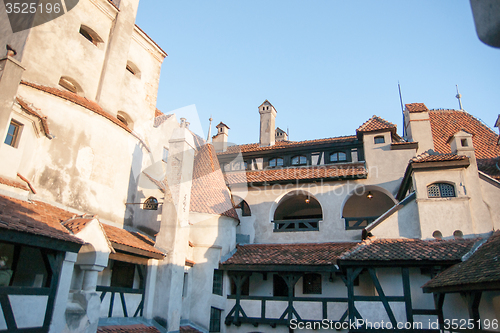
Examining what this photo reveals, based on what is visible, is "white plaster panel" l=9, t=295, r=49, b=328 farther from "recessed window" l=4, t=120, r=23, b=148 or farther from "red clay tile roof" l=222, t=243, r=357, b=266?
"red clay tile roof" l=222, t=243, r=357, b=266

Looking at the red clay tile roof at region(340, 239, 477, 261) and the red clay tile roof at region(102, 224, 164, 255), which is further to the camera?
the red clay tile roof at region(340, 239, 477, 261)

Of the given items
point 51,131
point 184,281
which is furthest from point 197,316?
point 51,131

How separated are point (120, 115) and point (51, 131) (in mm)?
4644

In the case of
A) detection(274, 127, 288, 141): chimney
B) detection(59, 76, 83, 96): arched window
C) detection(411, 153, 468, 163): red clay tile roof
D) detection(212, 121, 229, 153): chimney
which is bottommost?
detection(411, 153, 468, 163): red clay tile roof

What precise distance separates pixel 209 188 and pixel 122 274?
6326mm

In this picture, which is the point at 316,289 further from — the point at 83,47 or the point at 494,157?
the point at 83,47

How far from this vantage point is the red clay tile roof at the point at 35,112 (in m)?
11.4

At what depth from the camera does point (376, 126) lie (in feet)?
63.7

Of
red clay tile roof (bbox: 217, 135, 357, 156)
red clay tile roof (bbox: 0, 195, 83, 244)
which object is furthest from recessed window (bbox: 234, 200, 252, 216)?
red clay tile roof (bbox: 0, 195, 83, 244)

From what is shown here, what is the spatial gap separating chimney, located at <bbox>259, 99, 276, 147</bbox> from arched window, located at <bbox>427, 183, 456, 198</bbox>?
10.1 metres

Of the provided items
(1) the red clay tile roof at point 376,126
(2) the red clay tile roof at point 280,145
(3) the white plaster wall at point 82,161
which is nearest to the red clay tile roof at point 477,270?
(1) the red clay tile roof at point 376,126

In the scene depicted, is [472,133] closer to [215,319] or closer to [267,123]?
[267,123]

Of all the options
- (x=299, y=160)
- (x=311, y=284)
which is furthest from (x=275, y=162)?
(x=311, y=284)

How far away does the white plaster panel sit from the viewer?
27.1 feet
